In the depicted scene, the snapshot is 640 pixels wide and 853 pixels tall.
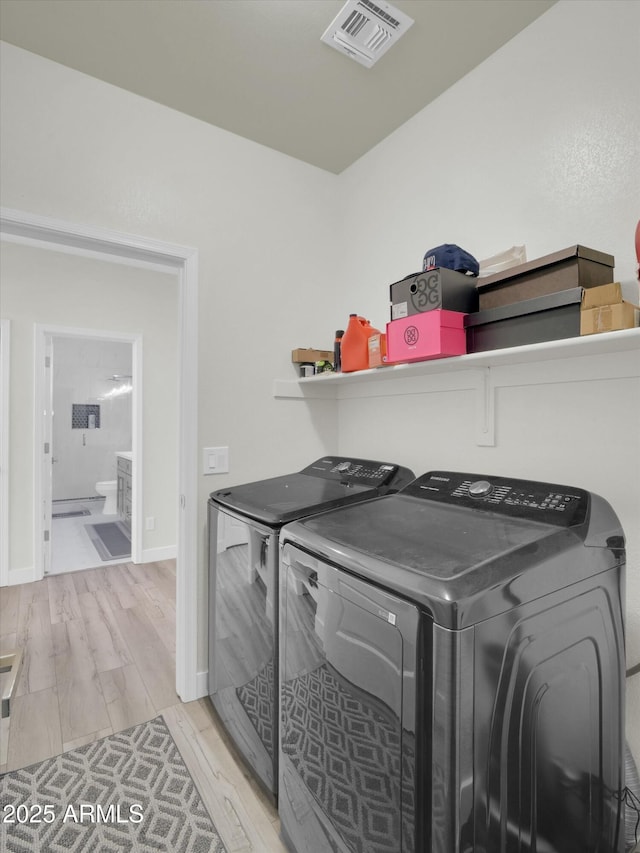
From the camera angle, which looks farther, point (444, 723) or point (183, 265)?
point (183, 265)

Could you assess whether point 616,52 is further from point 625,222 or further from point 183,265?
point 183,265

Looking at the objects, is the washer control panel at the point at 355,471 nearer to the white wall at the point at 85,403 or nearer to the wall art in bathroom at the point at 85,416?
the white wall at the point at 85,403

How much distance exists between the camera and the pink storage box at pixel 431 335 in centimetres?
140

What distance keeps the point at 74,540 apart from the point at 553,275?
5.19 metres

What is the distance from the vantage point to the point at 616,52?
130 cm

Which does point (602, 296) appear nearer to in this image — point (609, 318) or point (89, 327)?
point (609, 318)

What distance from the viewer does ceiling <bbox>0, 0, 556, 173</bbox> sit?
1512 millimetres

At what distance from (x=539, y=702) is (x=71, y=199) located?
7.41ft

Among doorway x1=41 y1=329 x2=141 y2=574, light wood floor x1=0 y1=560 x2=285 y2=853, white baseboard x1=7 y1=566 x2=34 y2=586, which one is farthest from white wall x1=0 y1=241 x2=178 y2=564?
doorway x1=41 y1=329 x2=141 y2=574

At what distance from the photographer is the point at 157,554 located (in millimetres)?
4129

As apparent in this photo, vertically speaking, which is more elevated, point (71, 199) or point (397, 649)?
point (71, 199)

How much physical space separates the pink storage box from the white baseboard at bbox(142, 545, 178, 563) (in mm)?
3428

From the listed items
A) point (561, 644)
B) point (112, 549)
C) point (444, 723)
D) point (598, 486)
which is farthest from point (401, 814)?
point (112, 549)

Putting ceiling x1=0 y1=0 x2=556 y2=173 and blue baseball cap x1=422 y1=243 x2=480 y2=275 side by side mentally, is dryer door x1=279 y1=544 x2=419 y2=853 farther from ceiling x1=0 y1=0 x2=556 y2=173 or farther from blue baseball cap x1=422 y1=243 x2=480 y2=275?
ceiling x1=0 y1=0 x2=556 y2=173
